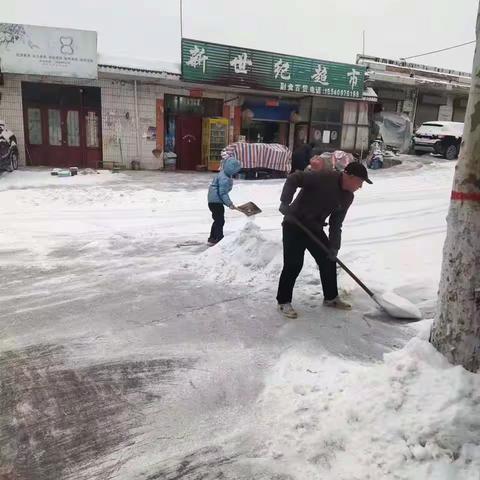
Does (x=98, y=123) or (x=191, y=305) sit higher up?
(x=98, y=123)

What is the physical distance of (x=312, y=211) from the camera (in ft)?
13.8

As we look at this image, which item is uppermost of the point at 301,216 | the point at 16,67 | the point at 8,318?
the point at 16,67

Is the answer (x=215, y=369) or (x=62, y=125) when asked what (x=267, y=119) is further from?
(x=215, y=369)

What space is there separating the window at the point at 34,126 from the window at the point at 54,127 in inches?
11.8

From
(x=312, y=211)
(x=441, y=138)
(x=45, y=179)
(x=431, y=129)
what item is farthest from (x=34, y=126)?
(x=441, y=138)

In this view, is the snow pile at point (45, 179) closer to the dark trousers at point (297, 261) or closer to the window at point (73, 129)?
the window at point (73, 129)

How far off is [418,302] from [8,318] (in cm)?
390

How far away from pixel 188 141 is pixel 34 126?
202 inches

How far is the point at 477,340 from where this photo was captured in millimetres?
2604

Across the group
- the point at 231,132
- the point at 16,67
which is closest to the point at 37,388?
the point at 16,67

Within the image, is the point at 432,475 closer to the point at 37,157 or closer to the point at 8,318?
the point at 8,318

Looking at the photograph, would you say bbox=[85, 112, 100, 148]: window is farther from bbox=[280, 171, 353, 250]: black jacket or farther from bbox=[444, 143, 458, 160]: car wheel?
bbox=[444, 143, 458, 160]: car wheel

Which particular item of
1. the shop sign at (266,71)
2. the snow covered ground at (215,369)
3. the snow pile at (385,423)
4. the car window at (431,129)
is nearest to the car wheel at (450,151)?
the car window at (431,129)

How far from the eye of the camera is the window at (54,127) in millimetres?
15562
